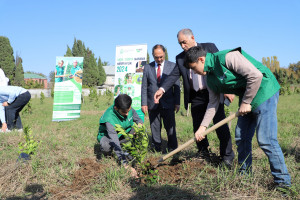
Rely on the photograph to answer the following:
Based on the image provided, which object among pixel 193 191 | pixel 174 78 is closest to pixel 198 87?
pixel 174 78

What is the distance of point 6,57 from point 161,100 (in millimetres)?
33755

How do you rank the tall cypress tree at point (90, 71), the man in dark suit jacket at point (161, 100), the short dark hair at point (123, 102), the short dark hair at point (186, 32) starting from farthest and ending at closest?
the tall cypress tree at point (90, 71) < the man in dark suit jacket at point (161, 100) < the short dark hair at point (123, 102) < the short dark hair at point (186, 32)

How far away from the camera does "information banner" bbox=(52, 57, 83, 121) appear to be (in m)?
8.05

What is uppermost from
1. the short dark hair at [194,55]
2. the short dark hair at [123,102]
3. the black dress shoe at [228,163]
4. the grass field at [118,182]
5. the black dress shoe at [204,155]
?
the short dark hair at [194,55]

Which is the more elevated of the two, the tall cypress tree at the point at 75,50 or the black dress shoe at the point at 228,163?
the tall cypress tree at the point at 75,50

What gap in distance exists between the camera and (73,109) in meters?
8.27

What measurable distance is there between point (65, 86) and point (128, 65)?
2691 mm

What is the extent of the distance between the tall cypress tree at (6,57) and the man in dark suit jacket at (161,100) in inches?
1269

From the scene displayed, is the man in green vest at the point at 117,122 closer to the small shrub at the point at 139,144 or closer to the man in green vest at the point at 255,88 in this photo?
the small shrub at the point at 139,144

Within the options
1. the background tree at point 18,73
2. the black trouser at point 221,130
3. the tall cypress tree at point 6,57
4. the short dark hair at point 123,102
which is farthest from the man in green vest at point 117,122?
the background tree at point 18,73

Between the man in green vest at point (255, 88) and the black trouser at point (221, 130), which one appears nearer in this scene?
the man in green vest at point (255, 88)

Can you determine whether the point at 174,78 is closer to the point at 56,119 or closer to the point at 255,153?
the point at 255,153

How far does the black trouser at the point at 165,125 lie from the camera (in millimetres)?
4316

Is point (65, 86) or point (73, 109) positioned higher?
point (65, 86)
